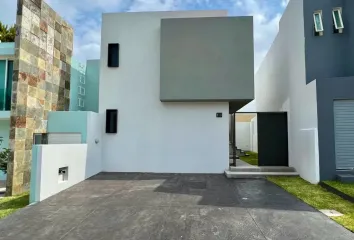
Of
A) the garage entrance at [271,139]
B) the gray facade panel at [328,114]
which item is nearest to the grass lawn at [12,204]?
the garage entrance at [271,139]

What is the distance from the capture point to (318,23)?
962cm

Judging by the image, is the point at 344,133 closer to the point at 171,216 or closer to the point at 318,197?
the point at 318,197

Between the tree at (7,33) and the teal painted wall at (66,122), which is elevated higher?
the tree at (7,33)

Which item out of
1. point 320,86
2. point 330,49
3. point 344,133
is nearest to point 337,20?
point 330,49

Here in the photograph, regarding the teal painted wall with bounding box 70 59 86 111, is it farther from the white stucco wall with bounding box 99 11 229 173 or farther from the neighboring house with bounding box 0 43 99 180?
the white stucco wall with bounding box 99 11 229 173

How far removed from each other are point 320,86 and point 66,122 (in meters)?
10.1

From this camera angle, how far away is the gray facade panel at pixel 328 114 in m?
8.47

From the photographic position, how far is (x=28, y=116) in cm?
923

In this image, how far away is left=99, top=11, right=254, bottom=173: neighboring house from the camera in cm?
1091

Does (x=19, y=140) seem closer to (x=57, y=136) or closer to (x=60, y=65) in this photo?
(x=57, y=136)

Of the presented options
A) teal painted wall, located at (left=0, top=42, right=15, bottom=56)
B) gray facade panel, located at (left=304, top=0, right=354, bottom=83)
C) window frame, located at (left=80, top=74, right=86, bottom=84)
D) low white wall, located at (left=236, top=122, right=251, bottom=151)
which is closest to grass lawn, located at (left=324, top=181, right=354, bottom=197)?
gray facade panel, located at (left=304, top=0, right=354, bottom=83)

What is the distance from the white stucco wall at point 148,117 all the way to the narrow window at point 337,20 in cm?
468

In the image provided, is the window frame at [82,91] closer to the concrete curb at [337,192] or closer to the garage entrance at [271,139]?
the garage entrance at [271,139]

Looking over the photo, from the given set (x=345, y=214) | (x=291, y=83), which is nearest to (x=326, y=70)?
(x=291, y=83)
